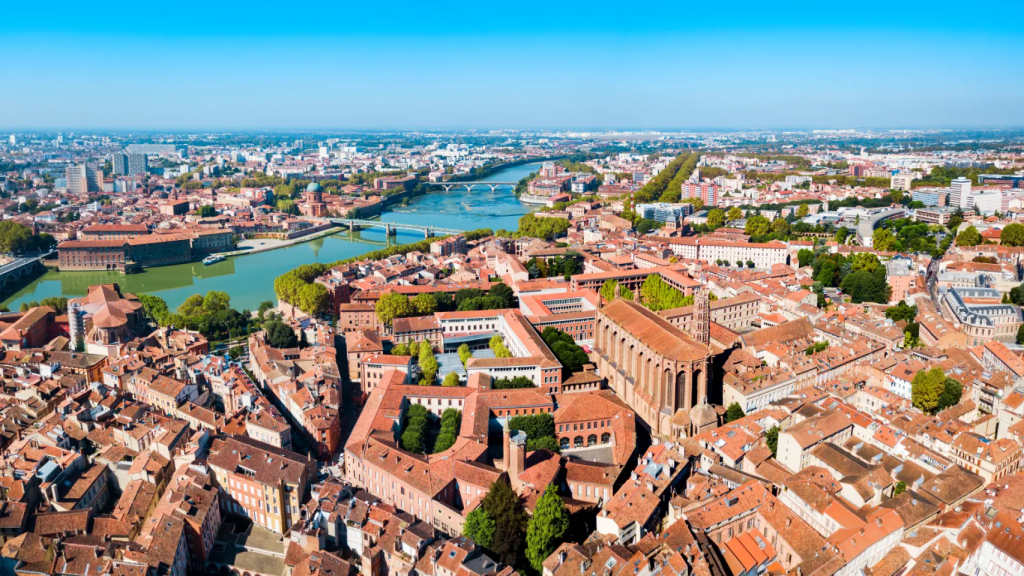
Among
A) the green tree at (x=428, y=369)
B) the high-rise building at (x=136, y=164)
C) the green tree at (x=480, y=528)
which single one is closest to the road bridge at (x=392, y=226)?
the green tree at (x=428, y=369)

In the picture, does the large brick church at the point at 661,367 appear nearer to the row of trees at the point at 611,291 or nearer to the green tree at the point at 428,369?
the green tree at the point at 428,369

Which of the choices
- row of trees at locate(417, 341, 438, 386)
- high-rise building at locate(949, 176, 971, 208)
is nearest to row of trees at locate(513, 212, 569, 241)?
row of trees at locate(417, 341, 438, 386)

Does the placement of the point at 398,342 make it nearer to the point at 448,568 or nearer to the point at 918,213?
the point at 448,568

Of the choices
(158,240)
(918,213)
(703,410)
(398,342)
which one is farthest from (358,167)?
(703,410)

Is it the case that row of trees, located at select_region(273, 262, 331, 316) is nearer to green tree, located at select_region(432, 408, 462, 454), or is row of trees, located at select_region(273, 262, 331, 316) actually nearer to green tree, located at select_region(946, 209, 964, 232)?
green tree, located at select_region(432, 408, 462, 454)

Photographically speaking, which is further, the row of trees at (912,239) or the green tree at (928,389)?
the row of trees at (912,239)
